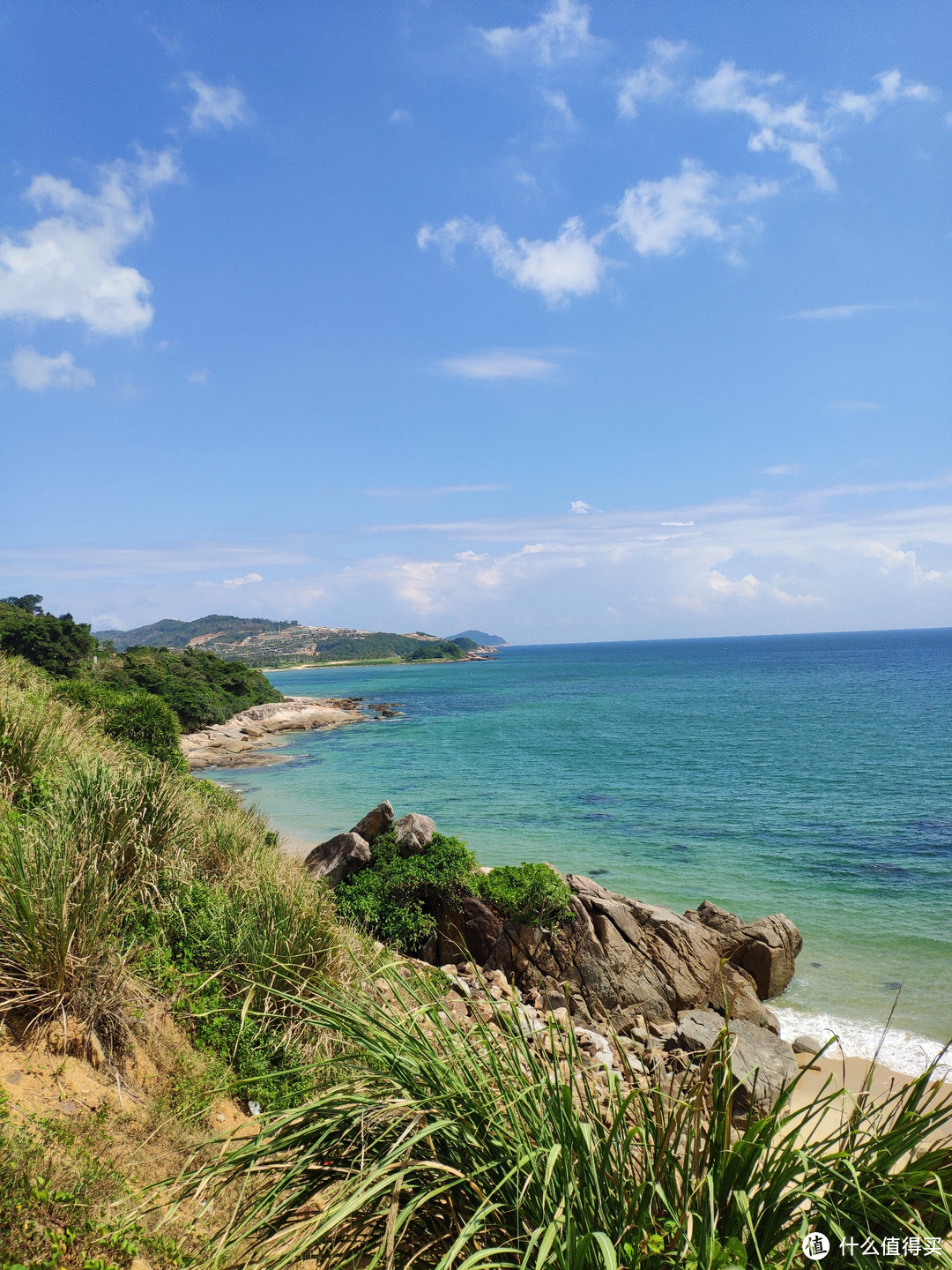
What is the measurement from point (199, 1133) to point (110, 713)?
1434 centimetres

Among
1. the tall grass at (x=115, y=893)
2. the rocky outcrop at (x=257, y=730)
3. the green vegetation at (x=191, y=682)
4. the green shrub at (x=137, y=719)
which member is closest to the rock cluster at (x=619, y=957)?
the tall grass at (x=115, y=893)

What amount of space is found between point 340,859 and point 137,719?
7.39 meters

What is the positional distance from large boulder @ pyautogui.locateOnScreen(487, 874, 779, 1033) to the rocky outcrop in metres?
25.3

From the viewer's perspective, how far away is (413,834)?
13.9m

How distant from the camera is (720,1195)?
2.36m

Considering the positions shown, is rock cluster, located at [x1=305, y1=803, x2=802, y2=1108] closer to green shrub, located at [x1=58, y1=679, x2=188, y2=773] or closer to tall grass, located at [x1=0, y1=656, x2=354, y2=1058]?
tall grass, located at [x1=0, y1=656, x2=354, y2=1058]

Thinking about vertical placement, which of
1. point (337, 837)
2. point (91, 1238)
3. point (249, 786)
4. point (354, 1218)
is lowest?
point (249, 786)

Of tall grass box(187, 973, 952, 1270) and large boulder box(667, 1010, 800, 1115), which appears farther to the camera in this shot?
large boulder box(667, 1010, 800, 1115)

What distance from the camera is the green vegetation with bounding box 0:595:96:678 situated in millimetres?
41188

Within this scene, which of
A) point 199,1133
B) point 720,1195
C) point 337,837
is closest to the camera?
point 720,1195

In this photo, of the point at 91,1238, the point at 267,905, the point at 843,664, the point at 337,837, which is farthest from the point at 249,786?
the point at 843,664

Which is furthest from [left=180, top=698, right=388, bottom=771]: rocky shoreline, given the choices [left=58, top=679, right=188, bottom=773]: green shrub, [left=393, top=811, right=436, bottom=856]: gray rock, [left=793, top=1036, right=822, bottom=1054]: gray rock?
[left=793, top=1036, right=822, bottom=1054]: gray rock

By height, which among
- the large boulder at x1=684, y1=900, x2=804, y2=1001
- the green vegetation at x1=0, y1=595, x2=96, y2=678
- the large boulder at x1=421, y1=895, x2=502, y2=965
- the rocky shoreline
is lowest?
the rocky shoreline

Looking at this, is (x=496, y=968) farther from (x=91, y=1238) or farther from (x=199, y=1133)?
(x=91, y=1238)
